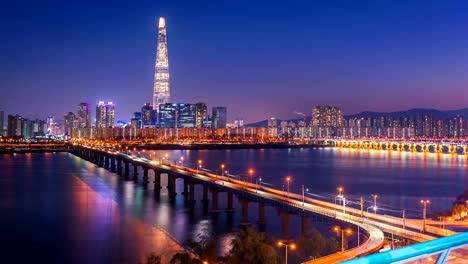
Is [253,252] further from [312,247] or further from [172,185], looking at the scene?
[172,185]

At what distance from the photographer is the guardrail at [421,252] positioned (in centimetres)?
195

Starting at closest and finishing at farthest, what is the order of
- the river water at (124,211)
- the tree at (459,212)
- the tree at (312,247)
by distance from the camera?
the tree at (312,247), the river water at (124,211), the tree at (459,212)

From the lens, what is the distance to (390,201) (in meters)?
33.0

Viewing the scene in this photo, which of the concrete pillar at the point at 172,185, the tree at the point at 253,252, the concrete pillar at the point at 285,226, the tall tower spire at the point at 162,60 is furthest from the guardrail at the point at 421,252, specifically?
the tall tower spire at the point at 162,60

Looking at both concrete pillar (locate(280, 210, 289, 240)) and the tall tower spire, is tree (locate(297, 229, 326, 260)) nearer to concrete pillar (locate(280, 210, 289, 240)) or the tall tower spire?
concrete pillar (locate(280, 210, 289, 240))

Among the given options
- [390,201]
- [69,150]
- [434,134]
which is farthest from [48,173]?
[434,134]

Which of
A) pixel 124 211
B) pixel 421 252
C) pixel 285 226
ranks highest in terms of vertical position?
pixel 421 252

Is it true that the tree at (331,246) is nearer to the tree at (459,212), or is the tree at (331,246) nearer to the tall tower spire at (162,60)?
→ the tree at (459,212)

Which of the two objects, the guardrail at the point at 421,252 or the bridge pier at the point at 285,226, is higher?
the guardrail at the point at 421,252

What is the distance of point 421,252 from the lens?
6.75ft

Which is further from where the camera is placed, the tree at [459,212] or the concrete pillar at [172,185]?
the concrete pillar at [172,185]

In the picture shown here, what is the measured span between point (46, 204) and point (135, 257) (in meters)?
15.4

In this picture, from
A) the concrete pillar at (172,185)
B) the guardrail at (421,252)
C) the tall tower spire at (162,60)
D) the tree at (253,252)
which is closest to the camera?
the guardrail at (421,252)

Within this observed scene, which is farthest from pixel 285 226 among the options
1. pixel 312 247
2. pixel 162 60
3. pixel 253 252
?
pixel 162 60
